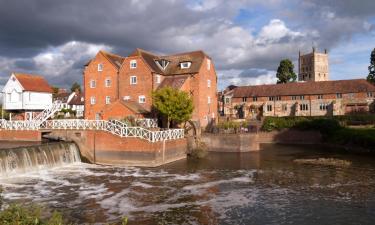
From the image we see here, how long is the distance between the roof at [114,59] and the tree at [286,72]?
53.9 m

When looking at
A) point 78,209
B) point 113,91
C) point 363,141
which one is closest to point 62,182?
point 78,209

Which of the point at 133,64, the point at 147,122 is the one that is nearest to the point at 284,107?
the point at 133,64

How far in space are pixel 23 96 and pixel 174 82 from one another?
21817mm

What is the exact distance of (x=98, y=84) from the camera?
54.5m

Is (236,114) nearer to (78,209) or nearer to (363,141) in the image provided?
(363,141)

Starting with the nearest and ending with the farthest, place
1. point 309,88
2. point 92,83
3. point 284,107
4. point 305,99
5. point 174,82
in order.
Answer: point 174,82
point 92,83
point 305,99
point 309,88
point 284,107

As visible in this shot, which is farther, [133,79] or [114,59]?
[114,59]

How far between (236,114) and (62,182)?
59.8 metres

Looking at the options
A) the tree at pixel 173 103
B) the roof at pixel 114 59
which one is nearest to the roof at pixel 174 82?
the tree at pixel 173 103

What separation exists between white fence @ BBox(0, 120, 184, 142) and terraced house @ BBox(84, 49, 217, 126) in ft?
23.2

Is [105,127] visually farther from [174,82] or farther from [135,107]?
[174,82]

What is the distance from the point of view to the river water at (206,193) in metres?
19.5

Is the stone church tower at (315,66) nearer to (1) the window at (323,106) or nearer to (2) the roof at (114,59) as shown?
(1) the window at (323,106)

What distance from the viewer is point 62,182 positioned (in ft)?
90.1
